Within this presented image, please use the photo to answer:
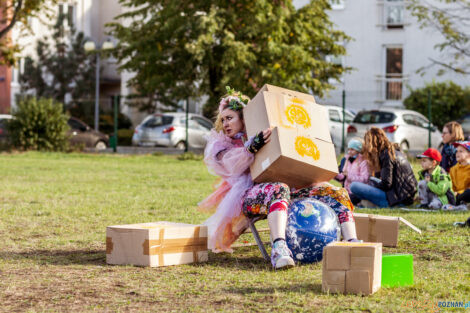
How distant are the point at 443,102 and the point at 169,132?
1234 centimetres

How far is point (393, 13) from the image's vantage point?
37062 millimetres

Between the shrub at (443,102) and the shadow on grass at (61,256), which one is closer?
the shadow on grass at (61,256)

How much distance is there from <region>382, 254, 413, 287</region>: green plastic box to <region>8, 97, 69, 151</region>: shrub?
19724 millimetres

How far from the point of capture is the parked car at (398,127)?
23.8 meters

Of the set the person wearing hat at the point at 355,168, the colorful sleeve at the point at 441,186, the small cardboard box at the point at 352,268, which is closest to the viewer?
the small cardboard box at the point at 352,268

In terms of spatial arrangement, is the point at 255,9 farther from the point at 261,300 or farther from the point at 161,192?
the point at 261,300

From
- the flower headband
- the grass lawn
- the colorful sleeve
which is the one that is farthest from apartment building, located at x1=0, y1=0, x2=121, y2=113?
the flower headband

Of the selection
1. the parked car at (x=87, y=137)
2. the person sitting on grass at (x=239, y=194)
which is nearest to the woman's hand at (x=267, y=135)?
the person sitting on grass at (x=239, y=194)

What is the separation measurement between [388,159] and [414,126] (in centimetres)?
1383

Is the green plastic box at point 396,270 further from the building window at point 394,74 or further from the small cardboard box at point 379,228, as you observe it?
the building window at point 394,74

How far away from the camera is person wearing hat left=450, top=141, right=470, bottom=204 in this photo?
10773mm

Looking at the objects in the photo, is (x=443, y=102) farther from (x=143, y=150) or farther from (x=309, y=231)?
(x=309, y=231)

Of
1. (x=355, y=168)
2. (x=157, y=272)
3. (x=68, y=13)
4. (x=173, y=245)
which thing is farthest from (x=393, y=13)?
(x=157, y=272)

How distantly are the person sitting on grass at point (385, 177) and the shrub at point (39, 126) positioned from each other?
14840 millimetres
